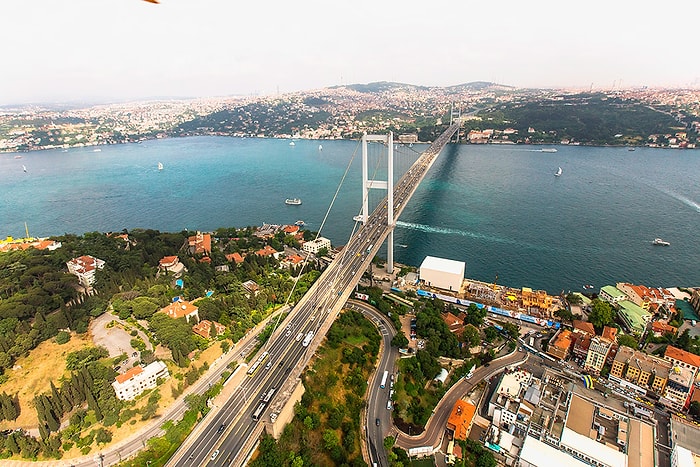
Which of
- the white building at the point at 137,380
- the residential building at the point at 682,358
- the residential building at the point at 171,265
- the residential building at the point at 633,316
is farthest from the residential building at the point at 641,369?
the residential building at the point at 171,265

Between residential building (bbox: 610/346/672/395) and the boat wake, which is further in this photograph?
the boat wake

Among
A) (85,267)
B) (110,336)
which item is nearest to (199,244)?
(85,267)

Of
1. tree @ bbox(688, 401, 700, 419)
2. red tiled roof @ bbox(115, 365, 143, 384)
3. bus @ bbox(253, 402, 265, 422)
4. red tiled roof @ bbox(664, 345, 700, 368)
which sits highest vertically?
bus @ bbox(253, 402, 265, 422)

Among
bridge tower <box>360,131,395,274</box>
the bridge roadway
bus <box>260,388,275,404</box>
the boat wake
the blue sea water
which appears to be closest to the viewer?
the bridge roadway

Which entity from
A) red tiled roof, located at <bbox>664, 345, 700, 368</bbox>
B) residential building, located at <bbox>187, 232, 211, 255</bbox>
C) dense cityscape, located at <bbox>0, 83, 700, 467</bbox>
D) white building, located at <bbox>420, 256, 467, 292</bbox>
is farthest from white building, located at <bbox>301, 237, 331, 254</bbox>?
red tiled roof, located at <bbox>664, 345, 700, 368</bbox>

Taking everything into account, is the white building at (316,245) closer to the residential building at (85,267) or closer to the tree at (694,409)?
the residential building at (85,267)

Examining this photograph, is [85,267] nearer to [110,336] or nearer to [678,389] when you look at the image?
[110,336]

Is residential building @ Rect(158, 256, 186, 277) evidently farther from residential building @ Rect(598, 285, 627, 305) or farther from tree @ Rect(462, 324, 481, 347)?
residential building @ Rect(598, 285, 627, 305)
